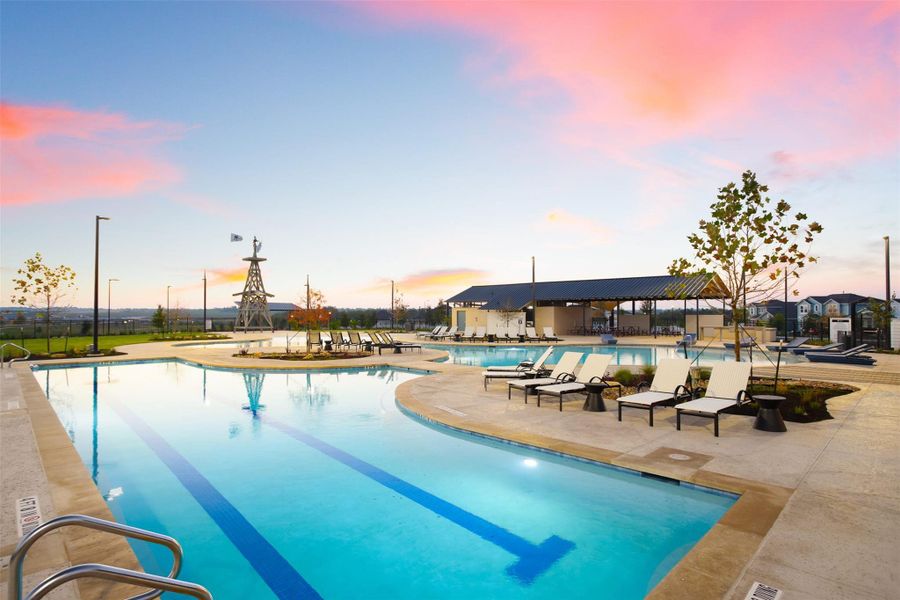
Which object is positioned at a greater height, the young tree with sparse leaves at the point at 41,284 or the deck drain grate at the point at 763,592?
the young tree with sparse leaves at the point at 41,284

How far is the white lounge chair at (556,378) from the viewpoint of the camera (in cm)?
860

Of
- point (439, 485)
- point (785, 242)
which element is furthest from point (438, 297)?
point (439, 485)

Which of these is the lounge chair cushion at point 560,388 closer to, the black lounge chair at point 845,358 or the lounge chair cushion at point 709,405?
the lounge chair cushion at point 709,405

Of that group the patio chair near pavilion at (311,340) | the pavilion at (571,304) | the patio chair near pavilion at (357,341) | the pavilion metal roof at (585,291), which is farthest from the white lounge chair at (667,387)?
the pavilion at (571,304)

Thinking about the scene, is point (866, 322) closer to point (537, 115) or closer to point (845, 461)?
point (537, 115)

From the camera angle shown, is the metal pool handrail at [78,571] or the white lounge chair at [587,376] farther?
the white lounge chair at [587,376]

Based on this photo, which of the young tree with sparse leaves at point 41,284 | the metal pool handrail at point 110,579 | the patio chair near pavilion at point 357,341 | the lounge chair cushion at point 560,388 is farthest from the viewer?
the patio chair near pavilion at point 357,341

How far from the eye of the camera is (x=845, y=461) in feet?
16.3

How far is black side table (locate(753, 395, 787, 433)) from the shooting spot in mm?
6309

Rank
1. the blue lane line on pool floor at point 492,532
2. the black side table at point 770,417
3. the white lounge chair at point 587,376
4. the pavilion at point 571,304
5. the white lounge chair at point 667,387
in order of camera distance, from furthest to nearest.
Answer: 1. the pavilion at point 571,304
2. the white lounge chair at point 587,376
3. the white lounge chair at point 667,387
4. the black side table at point 770,417
5. the blue lane line on pool floor at point 492,532

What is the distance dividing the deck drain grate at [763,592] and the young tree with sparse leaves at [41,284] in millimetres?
23894

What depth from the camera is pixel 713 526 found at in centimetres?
361

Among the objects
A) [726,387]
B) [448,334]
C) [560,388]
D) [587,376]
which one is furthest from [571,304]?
[726,387]

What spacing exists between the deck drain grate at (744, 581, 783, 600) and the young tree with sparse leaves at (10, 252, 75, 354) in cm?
2389
